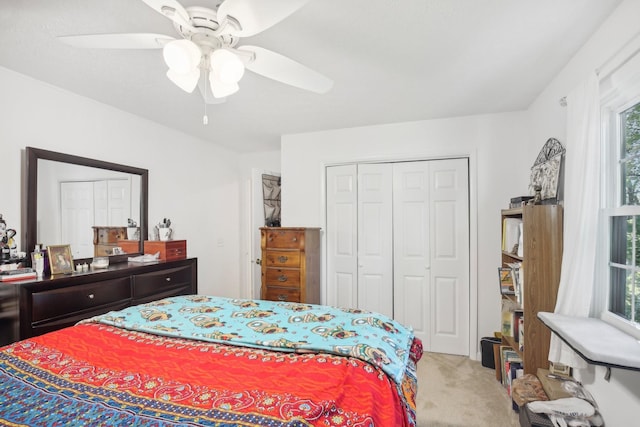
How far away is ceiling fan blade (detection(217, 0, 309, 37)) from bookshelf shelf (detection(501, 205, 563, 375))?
1972 millimetres

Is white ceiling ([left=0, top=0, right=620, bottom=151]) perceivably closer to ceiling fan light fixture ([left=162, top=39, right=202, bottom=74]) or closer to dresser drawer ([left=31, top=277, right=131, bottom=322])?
ceiling fan light fixture ([left=162, top=39, right=202, bottom=74])

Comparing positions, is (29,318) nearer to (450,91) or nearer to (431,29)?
(431,29)

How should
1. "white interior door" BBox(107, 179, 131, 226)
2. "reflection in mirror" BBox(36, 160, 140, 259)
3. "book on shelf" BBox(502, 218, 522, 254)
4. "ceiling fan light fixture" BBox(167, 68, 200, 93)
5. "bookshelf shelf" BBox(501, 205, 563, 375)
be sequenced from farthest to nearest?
1. "white interior door" BBox(107, 179, 131, 226)
2. "book on shelf" BBox(502, 218, 522, 254)
3. "reflection in mirror" BBox(36, 160, 140, 259)
4. "bookshelf shelf" BBox(501, 205, 563, 375)
5. "ceiling fan light fixture" BBox(167, 68, 200, 93)

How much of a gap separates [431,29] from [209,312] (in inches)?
78.8

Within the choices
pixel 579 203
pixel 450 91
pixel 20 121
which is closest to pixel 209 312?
pixel 20 121

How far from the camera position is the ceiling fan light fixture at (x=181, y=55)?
122cm

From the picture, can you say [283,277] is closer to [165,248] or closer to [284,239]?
[284,239]

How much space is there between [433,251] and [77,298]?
3110 millimetres

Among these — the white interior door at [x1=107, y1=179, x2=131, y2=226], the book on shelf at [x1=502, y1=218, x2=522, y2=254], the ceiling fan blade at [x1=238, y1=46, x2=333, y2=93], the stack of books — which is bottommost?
the stack of books

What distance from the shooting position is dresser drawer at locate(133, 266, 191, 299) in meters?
2.61

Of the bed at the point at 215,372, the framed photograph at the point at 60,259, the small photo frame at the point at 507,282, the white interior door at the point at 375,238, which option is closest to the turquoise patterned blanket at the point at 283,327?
the bed at the point at 215,372

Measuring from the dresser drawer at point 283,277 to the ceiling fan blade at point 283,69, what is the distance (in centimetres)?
203

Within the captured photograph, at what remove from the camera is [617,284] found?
169 cm

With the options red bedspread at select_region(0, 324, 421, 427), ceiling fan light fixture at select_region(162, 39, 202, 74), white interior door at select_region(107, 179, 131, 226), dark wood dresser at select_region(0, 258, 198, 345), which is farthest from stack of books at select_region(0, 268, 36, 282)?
ceiling fan light fixture at select_region(162, 39, 202, 74)
